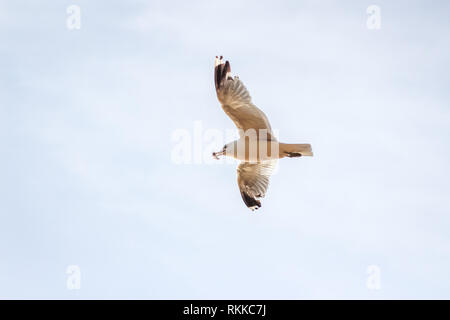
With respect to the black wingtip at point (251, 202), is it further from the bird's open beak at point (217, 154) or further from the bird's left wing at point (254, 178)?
the bird's open beak at point (217, 154)

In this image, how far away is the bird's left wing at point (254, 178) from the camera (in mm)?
16078

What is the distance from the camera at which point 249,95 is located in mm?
14945

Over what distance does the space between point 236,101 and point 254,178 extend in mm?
1928

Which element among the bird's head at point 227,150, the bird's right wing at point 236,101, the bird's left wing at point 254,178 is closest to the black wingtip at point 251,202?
Answer: the bird's left wing at point 254,178

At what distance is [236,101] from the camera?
1492 cm

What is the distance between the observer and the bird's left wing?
16078 mm

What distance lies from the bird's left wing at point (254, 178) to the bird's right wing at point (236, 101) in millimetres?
1167

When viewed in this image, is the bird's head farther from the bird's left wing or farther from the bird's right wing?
the bird's left wing

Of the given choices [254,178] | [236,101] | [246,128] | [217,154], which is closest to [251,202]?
[254,178]

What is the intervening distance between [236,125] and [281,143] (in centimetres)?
90

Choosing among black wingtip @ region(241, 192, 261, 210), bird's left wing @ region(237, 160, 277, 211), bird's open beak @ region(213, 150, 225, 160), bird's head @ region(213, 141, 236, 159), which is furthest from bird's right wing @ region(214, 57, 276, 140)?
black wingtip @ region(241, 192, 261, 210)

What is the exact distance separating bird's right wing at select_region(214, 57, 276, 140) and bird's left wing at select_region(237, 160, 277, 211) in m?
1.17
